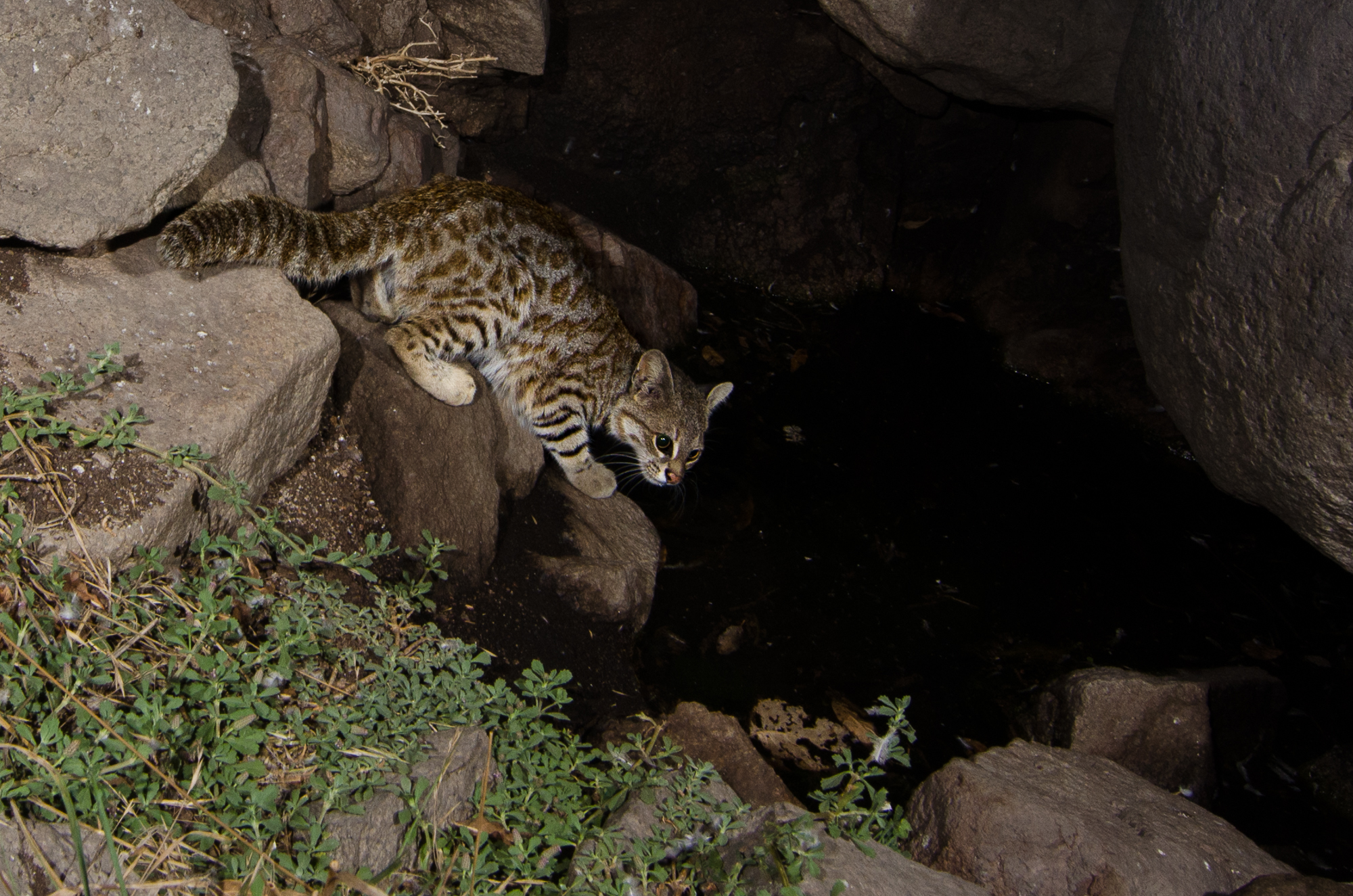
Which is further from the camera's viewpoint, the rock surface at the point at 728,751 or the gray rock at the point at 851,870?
the rock surface at the point at 728,751

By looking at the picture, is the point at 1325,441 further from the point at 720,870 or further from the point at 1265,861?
the point at 720,870

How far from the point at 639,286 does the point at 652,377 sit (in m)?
1.52

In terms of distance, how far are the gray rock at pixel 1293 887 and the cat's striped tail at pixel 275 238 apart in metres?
4.09

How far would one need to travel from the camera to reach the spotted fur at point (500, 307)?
155 inches

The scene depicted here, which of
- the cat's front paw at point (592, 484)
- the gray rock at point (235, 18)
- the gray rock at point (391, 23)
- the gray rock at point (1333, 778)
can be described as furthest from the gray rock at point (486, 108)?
the gray rock at point (1333, 778)

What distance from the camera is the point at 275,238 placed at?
12.1ft

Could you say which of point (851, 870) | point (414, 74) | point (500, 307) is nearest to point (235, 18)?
point (414, 74)

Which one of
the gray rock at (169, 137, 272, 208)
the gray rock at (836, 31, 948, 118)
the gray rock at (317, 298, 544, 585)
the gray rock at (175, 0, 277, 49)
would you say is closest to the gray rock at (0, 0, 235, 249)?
the gray rock at (169, 137, 272, 208)

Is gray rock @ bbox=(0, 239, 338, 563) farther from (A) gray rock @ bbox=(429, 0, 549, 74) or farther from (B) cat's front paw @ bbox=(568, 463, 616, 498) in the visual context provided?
(A) gray rock @ bbox=(429, 0, 549, 74)

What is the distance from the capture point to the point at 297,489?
3607mm

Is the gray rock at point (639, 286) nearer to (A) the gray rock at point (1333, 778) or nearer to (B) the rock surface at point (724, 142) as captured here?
(B) the rock surface at point (724, 142)

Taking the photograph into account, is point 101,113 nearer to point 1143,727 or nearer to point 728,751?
point 728,751

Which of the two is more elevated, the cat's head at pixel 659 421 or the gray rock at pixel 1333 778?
the gray rock at pixel 1333 778

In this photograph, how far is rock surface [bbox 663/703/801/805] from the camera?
360 centimetres
